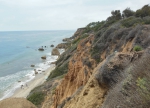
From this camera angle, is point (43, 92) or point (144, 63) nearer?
point (144, 63)

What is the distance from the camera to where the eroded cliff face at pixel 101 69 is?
7535mm

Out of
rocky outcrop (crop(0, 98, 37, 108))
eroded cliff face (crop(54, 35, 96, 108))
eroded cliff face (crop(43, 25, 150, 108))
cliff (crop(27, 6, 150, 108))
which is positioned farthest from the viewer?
eroded cliff face (crop(54, 35, 96, 108))

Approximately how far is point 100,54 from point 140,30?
5.31 metres

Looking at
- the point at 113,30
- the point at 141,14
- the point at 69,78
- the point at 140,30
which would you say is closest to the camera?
the point at 140,30

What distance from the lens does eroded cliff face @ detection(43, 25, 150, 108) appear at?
7.54 metres

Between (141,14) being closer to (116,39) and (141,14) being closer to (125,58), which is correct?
(116,39)

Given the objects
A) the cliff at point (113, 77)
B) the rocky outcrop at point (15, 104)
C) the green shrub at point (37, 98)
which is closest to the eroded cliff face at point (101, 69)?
the cliff at point (113, 77)

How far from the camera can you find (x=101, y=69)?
8.16 meters

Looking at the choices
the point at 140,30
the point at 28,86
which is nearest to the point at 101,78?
the point at 140,30

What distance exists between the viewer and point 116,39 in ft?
66.3

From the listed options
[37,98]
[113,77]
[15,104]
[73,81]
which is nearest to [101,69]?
[113,77]

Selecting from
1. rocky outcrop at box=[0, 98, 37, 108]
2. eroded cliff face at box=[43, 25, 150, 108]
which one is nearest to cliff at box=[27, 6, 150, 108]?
eroded cliff face at box=[43, 25, 150, 108]

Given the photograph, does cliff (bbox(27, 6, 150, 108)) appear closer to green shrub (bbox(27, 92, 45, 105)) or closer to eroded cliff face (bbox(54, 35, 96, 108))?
eroded cliff face (bbox(54, 35, 96, 108))

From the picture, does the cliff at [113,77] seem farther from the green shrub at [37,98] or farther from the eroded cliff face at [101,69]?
the green shrub at [37,98]
